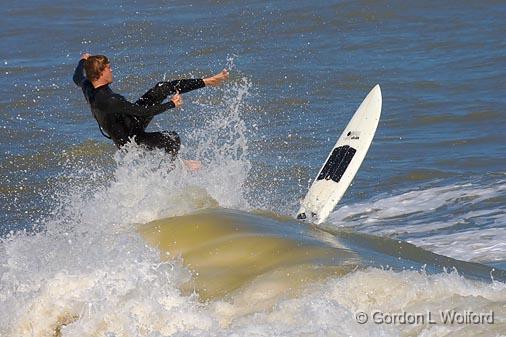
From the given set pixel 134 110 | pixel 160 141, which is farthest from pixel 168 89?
pixel 160 141

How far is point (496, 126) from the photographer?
13367mm

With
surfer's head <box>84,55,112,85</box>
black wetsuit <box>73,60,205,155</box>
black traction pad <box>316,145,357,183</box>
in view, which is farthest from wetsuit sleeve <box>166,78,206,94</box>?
black traction pad <box>316,145,357,183</box>

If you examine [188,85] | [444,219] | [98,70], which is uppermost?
[98,70]

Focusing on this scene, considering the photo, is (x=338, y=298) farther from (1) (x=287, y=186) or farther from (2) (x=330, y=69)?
(2) (x=330, y=69)

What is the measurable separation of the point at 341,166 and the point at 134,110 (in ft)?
7.60

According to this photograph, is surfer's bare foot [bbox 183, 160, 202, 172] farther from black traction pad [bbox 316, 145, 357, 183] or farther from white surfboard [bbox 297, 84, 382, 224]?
black traction pad [bbox 316, 145, 357, 183]

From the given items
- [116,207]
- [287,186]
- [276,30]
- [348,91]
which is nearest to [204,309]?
[116,207]

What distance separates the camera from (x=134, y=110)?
8953mm

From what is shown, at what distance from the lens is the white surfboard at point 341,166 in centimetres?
987

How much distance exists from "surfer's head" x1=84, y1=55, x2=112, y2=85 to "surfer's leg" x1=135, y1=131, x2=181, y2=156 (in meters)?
0.60

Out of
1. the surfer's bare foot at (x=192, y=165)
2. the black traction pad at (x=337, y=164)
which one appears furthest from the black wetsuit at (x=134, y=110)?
the black traction pad at (x=337, y=164)

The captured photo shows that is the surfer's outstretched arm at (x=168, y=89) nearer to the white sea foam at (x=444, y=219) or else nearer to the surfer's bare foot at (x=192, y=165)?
the surfer's bare foot at (x=192, y=165)

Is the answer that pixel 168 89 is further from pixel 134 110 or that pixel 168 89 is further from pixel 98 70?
→ pixel 98 70

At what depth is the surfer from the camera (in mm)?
8961
